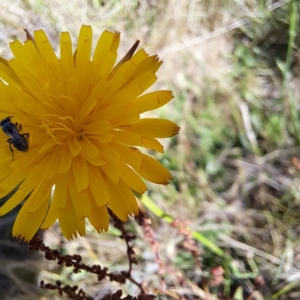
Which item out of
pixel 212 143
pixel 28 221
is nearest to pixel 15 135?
pixel 28 221

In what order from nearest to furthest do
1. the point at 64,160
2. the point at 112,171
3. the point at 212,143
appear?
the point at 112,171
the point at 64,160
the point at 212,143

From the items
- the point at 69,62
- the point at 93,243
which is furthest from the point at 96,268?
the point at 93,243

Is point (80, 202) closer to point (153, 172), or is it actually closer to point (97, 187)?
point (97, 187)

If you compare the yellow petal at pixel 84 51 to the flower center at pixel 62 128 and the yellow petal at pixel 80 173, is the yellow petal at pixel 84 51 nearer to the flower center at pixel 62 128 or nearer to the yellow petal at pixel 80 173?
the flower center at pixel 62 128

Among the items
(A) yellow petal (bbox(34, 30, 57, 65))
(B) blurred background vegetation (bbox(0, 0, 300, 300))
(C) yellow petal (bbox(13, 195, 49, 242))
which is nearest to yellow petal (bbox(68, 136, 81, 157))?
(C) yellow petal (bbox(13, 195, 49, 242))

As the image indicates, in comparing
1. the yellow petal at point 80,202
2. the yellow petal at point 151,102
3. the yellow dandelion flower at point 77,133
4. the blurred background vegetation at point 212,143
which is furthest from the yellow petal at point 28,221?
the blurred background vegetation at point 212,143

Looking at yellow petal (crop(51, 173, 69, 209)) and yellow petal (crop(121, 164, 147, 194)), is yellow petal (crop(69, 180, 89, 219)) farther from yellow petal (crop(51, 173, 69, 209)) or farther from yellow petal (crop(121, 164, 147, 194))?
yellow petal (crop(121, 164, 147, 194))

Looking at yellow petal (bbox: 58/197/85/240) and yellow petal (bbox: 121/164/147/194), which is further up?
yellow petal (bbox: 121/164/147/194)

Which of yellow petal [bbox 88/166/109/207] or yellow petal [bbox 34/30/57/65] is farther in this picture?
yellow petal [bbox 34/30/57/65]
